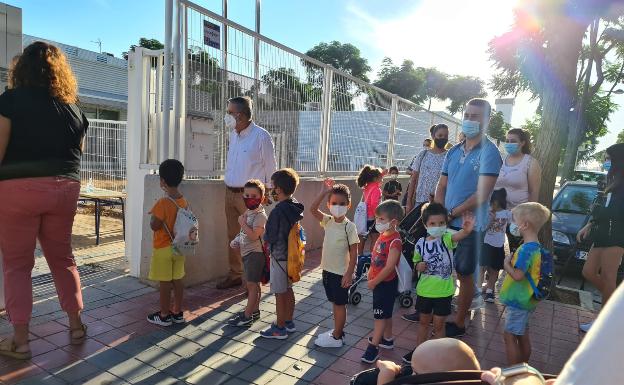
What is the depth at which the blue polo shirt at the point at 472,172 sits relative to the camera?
3.57 m

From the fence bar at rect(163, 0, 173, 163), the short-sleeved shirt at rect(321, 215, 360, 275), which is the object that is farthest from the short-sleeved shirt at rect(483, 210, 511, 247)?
the fence bar at rect(163, 0, 173, 163)

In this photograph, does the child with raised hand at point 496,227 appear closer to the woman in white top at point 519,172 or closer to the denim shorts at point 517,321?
the woman in white top at point 519,172

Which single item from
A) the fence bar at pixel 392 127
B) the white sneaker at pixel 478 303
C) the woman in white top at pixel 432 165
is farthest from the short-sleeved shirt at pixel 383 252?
the fence bar at pixel 392 127

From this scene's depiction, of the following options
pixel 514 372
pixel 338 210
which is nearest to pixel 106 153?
pixel 338 210

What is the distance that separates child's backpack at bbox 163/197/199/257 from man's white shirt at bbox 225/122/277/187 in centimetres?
105

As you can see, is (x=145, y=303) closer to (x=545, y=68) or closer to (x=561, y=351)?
(x=561, y=351)

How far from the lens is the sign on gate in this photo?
472cm

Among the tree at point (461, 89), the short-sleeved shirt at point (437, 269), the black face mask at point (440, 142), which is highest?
the tree at point (461, 89)

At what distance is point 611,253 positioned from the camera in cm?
411

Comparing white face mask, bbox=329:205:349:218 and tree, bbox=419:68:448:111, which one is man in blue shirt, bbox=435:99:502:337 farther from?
tree, bbox=419:68:448:111

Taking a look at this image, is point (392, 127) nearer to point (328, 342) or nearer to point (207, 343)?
point (328, 342)

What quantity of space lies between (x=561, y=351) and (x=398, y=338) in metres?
1.48

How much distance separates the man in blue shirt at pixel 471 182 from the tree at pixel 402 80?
4514 centimetres

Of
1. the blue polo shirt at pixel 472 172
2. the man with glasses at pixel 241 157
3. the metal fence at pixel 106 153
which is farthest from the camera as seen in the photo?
the metal fence at pixel 106 153
